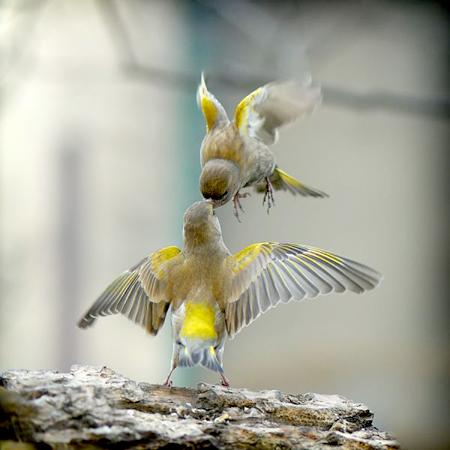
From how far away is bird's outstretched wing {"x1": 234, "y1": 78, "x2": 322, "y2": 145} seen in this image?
364 cm

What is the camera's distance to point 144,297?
315 cm

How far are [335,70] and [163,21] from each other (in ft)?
5.29

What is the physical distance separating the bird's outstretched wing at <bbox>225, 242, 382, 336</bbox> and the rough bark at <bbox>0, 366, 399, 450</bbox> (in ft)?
1.30

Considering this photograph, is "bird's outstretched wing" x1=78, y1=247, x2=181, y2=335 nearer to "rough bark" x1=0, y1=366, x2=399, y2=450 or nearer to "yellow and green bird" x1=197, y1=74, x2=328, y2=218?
"yellow and green bird" x1=197, y1=74, x2=328, y2=218

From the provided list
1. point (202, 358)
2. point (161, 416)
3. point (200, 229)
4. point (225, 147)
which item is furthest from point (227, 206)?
point (161, 416)

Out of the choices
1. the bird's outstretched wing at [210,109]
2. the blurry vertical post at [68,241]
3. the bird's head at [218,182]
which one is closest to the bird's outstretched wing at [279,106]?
the bird's outstretched wing at [210,109]

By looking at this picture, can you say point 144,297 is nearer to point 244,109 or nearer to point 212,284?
point 212,284

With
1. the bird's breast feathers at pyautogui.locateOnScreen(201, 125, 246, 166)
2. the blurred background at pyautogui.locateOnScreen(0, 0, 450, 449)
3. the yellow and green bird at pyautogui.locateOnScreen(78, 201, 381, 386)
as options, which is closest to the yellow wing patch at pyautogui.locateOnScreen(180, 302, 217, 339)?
the yellow and green bird at pyautogui.locateOnScreen(78, 201, 381, 386)

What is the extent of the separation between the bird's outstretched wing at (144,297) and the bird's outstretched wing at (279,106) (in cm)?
73

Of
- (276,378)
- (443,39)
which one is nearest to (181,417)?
(276,378)

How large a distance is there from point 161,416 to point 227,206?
502 centimetres

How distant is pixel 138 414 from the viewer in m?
2.33

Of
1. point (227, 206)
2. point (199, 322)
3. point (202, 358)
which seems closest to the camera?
point (202, 358)

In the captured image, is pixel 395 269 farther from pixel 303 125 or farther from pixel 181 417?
pixel 181 417
